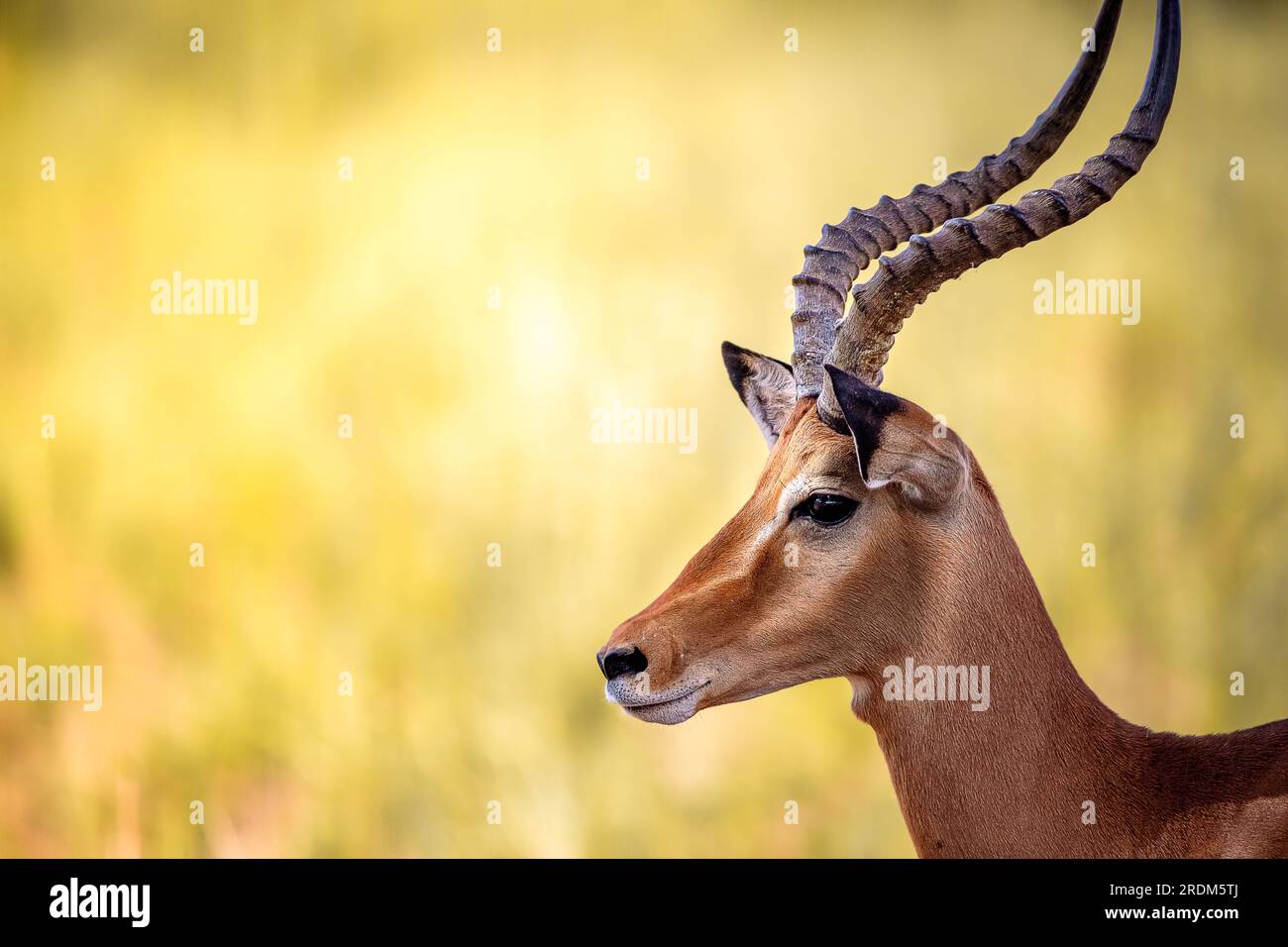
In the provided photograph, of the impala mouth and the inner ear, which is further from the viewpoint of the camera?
the impala mouth

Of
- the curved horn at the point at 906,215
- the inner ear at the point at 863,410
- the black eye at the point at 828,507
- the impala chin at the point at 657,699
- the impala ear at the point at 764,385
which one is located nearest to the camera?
the inner ear at the point at 863,410

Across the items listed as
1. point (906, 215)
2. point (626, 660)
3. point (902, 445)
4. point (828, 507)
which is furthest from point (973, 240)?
point (626, 660)

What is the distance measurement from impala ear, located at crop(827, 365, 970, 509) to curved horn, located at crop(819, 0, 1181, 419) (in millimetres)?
200

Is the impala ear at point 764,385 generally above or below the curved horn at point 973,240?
below

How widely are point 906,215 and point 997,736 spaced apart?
4.46 feet

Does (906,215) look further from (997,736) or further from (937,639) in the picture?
(997,736)

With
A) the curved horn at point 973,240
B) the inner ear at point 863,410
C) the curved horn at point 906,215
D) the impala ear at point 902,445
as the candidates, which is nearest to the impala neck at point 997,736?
the impala ear at point 902,445

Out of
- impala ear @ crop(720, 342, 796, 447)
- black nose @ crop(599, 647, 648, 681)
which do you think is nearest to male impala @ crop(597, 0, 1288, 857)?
black nose @ crop(599, 647, 648, 681)

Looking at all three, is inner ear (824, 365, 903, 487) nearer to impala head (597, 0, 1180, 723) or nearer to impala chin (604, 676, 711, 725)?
impala head (597, 0, 1180, 723)

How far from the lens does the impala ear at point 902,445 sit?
8.90 ft

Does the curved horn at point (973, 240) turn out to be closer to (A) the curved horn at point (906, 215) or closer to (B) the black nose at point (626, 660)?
(A) the curved horn at point (906, 215)

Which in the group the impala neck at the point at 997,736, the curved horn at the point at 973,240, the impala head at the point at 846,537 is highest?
the curved horn at the point at 973,240

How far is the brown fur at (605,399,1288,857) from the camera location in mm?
2896

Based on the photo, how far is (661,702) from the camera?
2844mm
